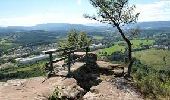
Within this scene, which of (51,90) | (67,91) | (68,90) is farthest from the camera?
(68,90)

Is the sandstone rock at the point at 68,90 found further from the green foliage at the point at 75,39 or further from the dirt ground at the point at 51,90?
the green foliage at the point at 75,39

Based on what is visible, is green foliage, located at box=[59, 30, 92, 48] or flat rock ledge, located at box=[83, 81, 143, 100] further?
green foliage, located at box=[59, 30, 92, 48]

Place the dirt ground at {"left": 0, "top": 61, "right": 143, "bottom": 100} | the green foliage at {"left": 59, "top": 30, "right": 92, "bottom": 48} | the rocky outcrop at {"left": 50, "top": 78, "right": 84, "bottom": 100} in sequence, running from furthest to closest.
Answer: the green foliage at {"left": 59, "top": 30, "right": 92, "bottom": 48} → the dirt ground at {"left": 0, "top": 61, "right": 143, "bottom": 100} → the rocky outcrop at {"left": 50, "top": 78, "right": 84, "bottom": 100}

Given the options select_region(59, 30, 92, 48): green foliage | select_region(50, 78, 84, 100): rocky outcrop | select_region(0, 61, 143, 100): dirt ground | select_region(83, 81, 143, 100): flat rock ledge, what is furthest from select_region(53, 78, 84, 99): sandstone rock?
select_region(59, 30, 92, 48): green foliage

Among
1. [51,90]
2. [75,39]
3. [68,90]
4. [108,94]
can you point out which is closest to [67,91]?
[68,90]

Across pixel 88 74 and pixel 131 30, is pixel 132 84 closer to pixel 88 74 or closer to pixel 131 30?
pixel 88 74

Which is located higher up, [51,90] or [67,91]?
[51,90]

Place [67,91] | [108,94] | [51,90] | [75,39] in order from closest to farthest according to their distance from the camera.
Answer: [51,90], [67,91], [108,94], [75,39]

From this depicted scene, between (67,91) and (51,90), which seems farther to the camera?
(67,91)

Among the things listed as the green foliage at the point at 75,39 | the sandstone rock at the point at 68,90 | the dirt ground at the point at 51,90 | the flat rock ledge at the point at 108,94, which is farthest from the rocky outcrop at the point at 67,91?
the green foliage at the point at 75,39

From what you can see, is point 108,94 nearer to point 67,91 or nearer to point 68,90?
point 68,90

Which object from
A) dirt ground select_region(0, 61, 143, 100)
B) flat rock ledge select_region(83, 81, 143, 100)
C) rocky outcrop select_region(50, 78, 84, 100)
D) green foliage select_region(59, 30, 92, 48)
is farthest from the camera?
green foliage select_region(59, 30, 92, 48)

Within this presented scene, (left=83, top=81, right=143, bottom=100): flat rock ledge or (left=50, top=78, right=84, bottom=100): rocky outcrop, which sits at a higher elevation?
(left=50, top=78, right=84, bottom=100): rocky outcrop

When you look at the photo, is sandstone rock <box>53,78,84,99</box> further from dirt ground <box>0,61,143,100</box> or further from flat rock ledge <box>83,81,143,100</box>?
flat rock ledge <box>83,81,143,100</box>
